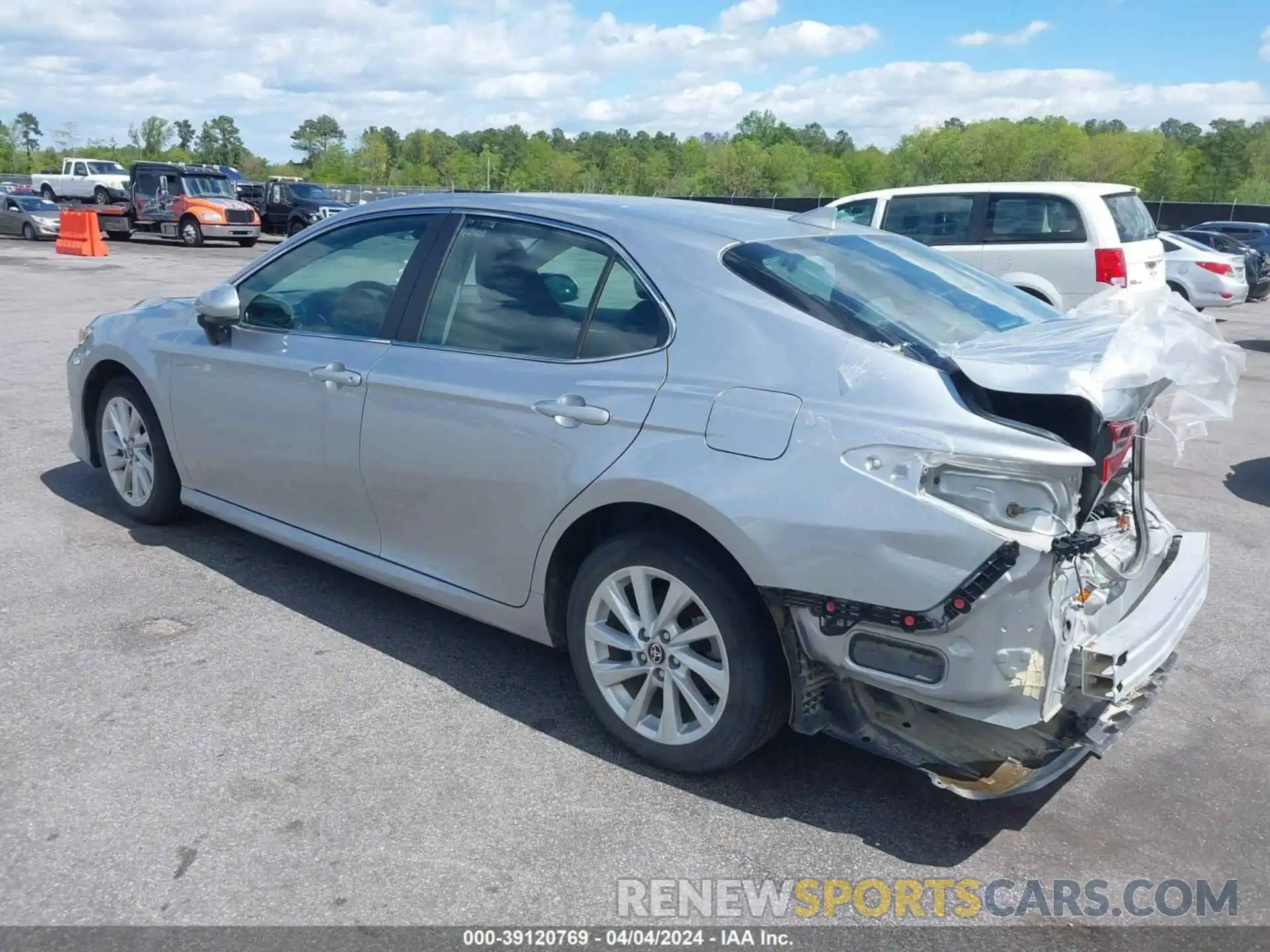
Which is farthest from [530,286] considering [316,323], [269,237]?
[269,237]

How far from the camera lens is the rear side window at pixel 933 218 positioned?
39.2 ft

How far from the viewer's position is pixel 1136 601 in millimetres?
3328

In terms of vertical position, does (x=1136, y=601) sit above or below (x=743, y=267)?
below

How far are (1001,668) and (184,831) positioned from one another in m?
2.26

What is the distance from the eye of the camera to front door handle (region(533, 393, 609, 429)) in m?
3.40

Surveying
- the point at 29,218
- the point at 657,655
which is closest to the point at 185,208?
the point at 29,218

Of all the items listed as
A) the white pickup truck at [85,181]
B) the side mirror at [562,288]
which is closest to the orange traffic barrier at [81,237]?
the white pickup truck at [85,181]

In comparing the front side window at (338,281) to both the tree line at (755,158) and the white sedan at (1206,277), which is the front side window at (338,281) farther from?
the tree line at (755,158)

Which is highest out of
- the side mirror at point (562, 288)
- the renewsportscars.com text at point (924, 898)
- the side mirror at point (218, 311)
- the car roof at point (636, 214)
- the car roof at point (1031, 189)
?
the car roof at point (1031, 189)

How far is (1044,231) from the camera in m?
11.4

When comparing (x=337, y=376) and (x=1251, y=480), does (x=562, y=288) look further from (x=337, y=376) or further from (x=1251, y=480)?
(x=1251, y=480)

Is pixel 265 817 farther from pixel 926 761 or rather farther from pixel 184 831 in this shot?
pixel 926 761

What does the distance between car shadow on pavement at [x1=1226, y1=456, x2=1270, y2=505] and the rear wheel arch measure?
5.17 metres

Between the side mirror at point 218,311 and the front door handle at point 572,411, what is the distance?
1803 millimetres
